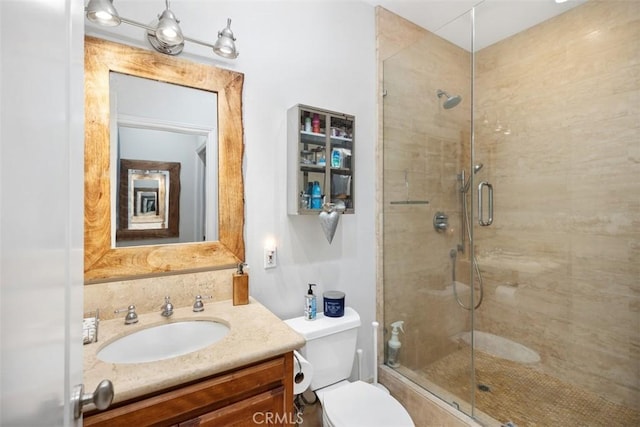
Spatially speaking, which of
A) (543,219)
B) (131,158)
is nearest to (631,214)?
(543,219)

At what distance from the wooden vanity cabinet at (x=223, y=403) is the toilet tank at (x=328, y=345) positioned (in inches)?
16.5

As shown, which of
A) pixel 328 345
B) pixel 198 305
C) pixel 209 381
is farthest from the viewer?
pixel 328 345

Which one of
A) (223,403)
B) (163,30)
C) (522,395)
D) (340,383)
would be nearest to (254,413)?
(223,403)

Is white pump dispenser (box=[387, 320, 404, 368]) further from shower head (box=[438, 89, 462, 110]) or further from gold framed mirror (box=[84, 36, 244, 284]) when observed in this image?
shower head (box=[438, 89, 462, 110])

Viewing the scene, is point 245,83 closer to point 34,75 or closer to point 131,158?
point 131,158

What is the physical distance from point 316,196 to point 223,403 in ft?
3.30

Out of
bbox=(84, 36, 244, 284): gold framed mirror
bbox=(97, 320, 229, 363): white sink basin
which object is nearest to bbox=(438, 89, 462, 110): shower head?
bbox=(84, 36, 244, 284): gold framed mirror

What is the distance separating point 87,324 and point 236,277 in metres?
0.54

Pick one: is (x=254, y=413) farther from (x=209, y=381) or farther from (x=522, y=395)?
(x=522, y=395)

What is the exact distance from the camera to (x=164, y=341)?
115cm

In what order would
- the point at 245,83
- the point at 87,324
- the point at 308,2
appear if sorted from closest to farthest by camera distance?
1. the point at 87,324
2. the point at 245,83
3. the point at 308,2

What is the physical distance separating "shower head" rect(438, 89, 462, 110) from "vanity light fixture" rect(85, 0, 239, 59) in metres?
1.29

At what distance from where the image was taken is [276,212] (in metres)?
1.58

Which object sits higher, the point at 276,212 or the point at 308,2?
the point at 308,2
